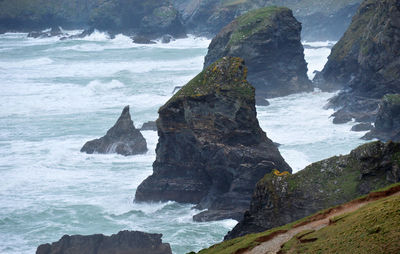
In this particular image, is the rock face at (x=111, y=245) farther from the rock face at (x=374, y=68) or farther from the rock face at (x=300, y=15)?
the rock face at (x=300, y=15)

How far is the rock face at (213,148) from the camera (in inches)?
1431

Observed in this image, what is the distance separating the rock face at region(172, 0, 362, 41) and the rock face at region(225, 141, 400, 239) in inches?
3710

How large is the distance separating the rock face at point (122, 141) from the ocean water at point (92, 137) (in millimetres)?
795

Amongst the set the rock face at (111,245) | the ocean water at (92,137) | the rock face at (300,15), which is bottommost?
the rock face at (111,245)

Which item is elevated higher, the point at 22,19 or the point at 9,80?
the point at 22,19

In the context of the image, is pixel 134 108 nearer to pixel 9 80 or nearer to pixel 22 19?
pixel 9 80

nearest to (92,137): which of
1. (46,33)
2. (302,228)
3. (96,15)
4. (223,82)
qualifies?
(223,82)

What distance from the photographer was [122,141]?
50.6 m

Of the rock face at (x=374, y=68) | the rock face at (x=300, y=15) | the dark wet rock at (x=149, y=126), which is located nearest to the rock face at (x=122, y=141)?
the dark wet rock at (x=149, y=126)

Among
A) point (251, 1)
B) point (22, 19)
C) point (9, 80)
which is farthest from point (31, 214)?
point (22, 19)

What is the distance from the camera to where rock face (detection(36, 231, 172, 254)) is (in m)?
32.0

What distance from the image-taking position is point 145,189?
40031mm

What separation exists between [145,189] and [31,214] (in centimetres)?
720

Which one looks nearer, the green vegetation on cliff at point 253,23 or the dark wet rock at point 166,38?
the green vegetation on cliff at point 253,23
